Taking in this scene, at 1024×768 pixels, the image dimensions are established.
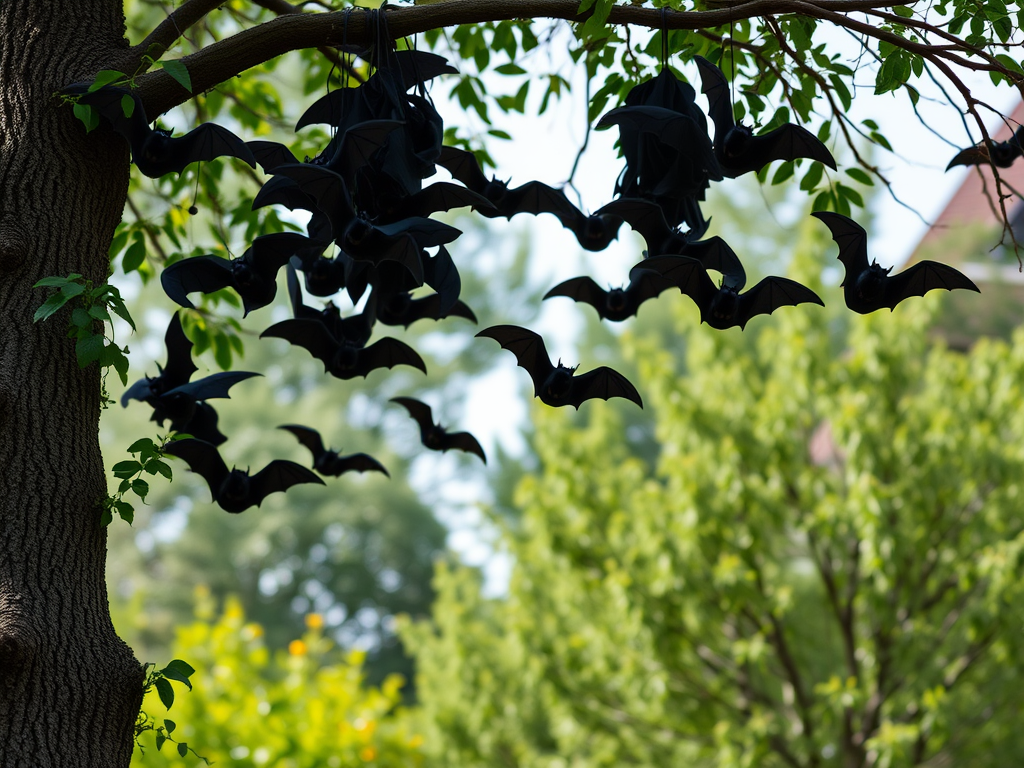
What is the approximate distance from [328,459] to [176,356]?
0.54m

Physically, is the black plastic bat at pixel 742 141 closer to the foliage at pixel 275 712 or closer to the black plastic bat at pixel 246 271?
the black plastic bat at pixel 246 271

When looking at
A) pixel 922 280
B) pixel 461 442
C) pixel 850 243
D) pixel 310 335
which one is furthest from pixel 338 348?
pixel 922 280

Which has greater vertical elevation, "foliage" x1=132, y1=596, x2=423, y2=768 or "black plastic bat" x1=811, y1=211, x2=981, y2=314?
"foliage" x1=132, y1=596, x2=423, y2=768

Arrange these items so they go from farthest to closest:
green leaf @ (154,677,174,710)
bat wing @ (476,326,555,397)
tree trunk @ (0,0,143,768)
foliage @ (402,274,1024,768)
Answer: foliage @ (402,274,1024,768), bat wing @ (476,326,555,397), green leaf @ (154,677,174,710), tree trunk @ (0,0,143,768)

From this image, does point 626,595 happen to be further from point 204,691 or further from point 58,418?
point 58,418

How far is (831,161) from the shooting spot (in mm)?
2090

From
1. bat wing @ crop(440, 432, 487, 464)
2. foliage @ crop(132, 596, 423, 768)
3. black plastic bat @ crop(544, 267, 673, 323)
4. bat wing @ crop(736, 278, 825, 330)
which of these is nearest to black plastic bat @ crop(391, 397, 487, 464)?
bat wing @ crop(440, 432, 487, 464)

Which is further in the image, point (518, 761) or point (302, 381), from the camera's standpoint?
point (302, 381)

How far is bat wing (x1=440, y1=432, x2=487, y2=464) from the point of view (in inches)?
109

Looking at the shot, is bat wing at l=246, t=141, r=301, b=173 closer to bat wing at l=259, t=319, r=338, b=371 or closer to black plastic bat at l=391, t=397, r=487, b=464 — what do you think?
bat wing at l=259, t=319, r=338, b=371

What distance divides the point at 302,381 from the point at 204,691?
18379 mm

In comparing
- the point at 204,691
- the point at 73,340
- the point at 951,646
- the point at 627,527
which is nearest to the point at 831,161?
the point at 73,340

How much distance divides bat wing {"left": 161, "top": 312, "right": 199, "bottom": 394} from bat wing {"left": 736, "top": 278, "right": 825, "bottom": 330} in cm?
135

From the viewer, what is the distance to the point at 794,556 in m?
6.69
